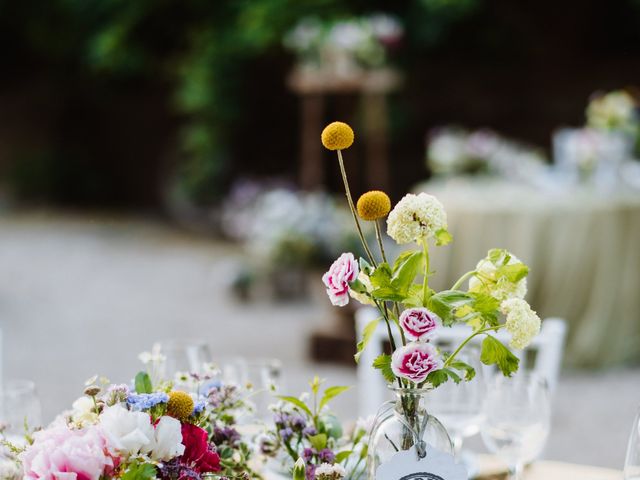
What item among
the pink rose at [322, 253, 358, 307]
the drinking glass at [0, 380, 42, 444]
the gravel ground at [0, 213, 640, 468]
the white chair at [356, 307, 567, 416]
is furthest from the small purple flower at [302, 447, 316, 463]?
the gravel ground at [0, 213, 640, 468]

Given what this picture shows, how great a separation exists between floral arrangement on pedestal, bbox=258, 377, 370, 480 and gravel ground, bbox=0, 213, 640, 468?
2261 millimetres

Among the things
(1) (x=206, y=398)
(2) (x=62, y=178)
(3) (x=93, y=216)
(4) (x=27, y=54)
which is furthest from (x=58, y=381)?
(4) (x=27, y=54)

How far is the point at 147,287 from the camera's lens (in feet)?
21.4

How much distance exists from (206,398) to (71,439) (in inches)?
9.3

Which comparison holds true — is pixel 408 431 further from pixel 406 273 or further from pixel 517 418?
pixel 517 418

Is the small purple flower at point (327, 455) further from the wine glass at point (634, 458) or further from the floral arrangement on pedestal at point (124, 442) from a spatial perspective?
the wine glass at point (634, 458)

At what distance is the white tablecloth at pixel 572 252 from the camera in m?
4.23

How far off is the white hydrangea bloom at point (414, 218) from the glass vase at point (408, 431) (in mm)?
183

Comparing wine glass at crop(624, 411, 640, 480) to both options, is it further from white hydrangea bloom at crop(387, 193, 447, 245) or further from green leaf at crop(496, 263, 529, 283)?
white hydrangea bloom at crop(387, 193, 447, 245)

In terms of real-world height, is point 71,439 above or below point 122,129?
below

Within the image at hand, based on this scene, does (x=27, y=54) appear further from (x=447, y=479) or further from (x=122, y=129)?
(x=447, y=479)

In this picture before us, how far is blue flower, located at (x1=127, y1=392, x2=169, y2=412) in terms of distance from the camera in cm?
98

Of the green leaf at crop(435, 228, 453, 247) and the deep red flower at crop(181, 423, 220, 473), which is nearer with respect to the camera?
the deep red flower at crop(181, 423, 220, 473)

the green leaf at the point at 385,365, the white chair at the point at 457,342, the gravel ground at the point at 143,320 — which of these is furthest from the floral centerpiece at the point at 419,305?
the gravel ground at the point at 143,320
